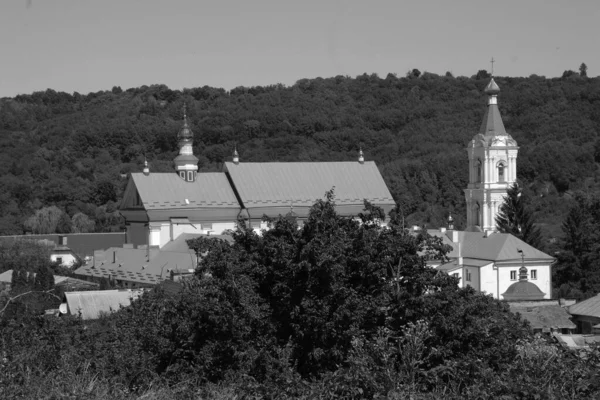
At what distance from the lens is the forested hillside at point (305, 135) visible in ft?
262

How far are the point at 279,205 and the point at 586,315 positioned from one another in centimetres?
2469

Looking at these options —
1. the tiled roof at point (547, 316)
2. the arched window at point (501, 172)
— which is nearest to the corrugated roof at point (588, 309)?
the tiled roof at point (547, 316)

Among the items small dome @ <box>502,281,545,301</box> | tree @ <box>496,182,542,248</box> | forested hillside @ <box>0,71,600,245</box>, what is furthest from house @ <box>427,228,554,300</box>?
forested hillside @ <box>0,71,600,245</box>

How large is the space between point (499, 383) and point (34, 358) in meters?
4.37

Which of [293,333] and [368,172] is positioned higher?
[368,172]

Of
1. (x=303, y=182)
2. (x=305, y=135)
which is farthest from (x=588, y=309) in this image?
(x=305, y=135)

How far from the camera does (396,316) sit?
514 inches

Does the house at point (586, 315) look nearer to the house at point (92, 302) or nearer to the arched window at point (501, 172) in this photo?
the house at point (92, 302)

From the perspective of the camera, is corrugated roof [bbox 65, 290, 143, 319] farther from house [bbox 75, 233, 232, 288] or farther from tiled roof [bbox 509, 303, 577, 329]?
tiled roof [bbox 509, 303, 577, 329]

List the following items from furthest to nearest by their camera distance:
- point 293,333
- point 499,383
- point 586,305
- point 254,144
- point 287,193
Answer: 1. point 254,144
2. point 287,193
3. point 586,305
4. point 293,333
5. point 499,383

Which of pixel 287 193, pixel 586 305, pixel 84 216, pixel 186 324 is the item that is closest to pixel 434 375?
pixel 186 324

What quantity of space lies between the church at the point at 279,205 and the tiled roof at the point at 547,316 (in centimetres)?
1097

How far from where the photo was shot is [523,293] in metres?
34.8

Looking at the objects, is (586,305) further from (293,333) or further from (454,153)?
(454,153)
